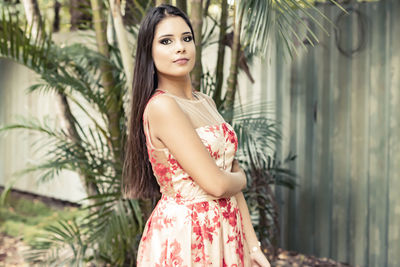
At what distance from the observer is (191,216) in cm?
185

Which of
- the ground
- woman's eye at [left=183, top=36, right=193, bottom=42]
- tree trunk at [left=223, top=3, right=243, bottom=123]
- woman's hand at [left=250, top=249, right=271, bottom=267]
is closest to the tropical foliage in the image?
tree trunk at [left=223, top=3, right=243, bottom=123]

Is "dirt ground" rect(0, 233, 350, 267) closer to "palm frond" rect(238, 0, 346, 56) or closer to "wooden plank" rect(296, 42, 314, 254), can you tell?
"wooden plank" rect(296, 42, 314, 254)

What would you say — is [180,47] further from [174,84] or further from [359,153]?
[359,153]

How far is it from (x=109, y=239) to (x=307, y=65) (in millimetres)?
2327

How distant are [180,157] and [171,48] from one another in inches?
14.9

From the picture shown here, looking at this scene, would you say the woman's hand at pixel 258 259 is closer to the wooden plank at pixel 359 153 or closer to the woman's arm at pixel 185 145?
the woman's arm at pixel 185 145

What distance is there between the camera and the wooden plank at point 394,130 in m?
4.02

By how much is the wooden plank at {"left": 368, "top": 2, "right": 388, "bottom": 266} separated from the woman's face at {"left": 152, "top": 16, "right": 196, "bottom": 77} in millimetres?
2640

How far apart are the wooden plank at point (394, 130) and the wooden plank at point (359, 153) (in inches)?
7.7

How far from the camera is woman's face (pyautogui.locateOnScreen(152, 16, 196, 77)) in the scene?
1.85m

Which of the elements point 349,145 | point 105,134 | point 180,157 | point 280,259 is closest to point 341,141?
point 349,145

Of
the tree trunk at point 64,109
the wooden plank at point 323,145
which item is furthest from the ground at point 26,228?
the tree trunk at point 64,109

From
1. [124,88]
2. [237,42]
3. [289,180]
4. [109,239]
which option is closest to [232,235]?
[109,239]

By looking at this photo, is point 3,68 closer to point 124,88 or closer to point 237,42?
point 124,88
